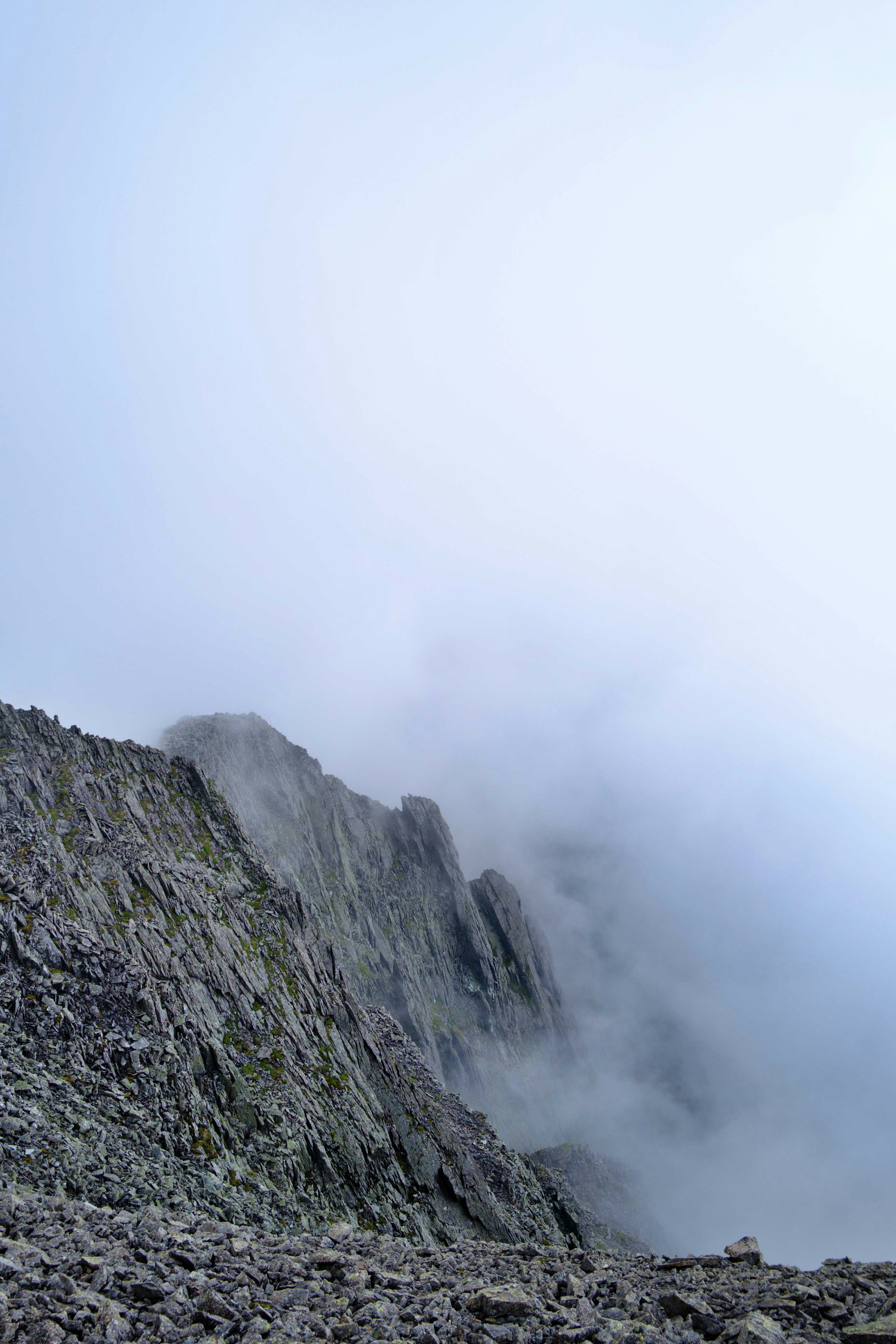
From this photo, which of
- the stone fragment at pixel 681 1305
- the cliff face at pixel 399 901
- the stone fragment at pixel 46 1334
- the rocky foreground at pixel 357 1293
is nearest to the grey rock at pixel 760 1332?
the rocky foreground at pixel 357 1293

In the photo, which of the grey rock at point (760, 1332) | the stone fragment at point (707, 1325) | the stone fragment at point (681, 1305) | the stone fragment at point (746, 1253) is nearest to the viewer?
the grey rock at point (760, 1332)

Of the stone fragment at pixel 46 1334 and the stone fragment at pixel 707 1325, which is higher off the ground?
the stone fragment at pixel 707 1325

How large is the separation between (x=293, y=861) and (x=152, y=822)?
63418 mm

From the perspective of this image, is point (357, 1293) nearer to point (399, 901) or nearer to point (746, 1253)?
point (746, 1253)

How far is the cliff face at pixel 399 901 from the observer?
11000 centimetres

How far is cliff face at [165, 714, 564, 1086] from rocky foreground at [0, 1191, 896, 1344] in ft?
278

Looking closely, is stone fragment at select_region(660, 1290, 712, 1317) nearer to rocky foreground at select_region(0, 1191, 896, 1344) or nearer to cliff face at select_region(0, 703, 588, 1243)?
rocky foreground at select_region(0, 1191, 896, 1344)

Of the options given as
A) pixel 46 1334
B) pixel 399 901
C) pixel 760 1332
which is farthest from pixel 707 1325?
pixel 399 901

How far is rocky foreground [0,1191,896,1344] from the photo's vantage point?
1299cm

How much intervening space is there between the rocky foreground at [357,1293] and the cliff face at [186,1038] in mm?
7790

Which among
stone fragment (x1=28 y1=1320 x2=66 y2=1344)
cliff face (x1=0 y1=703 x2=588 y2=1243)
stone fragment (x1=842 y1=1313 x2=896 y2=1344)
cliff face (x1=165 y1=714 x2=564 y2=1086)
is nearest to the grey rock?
stone fragment (x1=842 y1=1313 x2=896 y2=1344)

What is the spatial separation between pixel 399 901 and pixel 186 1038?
99521 millimetres

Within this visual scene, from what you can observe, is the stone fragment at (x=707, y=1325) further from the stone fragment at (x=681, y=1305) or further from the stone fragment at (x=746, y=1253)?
the stone fragment at (x=746, y=1253)

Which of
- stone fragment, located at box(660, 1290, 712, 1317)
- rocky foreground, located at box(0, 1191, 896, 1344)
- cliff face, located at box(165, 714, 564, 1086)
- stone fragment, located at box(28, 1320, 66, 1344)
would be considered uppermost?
cliff face, located at box(165, 714, 564, 1086)
